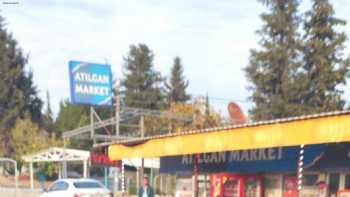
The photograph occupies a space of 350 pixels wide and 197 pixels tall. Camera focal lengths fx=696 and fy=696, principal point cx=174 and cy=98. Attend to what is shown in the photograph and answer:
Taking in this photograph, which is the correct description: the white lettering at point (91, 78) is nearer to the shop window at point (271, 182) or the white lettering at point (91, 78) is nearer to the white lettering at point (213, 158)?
the white lettering at point (213, 158)

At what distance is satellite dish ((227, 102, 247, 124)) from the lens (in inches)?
1957

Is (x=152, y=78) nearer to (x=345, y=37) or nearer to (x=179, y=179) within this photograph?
(x=345, y=37)

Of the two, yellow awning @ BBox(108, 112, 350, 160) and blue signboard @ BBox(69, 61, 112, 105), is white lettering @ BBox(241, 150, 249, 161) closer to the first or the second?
yellow awning @ BBox(108, 112, 350, 160)

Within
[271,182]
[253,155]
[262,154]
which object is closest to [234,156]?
[253,155]

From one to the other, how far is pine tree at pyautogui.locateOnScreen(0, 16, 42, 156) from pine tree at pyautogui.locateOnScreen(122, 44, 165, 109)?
10310mm

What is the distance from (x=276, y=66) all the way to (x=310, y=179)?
32.7 meters

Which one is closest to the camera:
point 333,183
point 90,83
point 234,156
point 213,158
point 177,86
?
point 333,183

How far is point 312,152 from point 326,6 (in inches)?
Answer: 1305

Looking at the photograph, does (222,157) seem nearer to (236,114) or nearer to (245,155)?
(245,155)

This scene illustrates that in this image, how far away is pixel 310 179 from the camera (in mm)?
18969

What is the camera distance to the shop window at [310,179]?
1878cm

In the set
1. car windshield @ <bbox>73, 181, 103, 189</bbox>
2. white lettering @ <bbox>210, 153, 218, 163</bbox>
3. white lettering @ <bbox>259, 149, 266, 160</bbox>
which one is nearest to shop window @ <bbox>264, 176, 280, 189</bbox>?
white lettering @ <bbox>259, 149, 266, 160</bbox>

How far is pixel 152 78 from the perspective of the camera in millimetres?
80688

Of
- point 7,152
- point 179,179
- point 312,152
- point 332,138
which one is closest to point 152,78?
point 7,152
